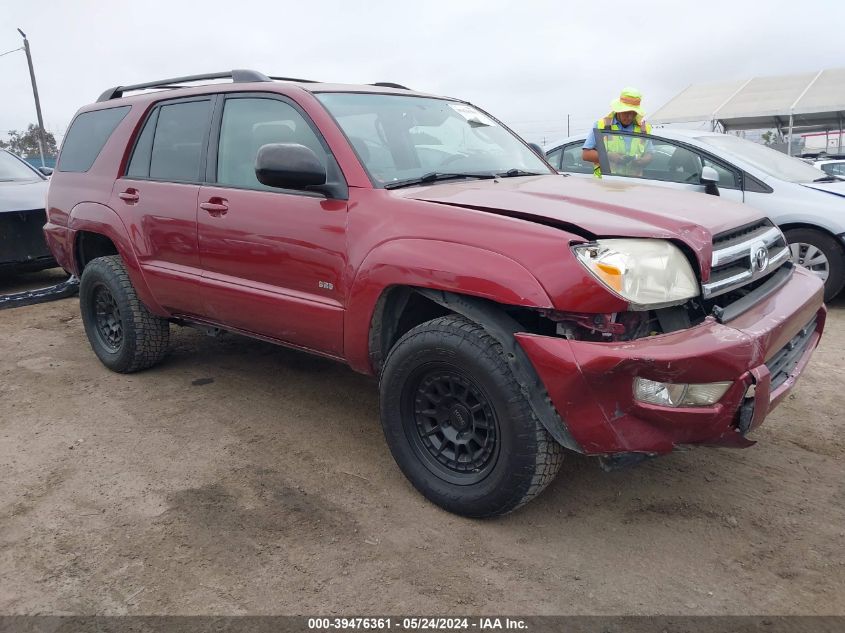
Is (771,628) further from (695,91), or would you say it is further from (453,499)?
(695,91)

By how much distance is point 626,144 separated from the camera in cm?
611

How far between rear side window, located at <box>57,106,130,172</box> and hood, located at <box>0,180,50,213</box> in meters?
2.25

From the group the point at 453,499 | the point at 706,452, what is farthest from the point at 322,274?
the point at 706,452

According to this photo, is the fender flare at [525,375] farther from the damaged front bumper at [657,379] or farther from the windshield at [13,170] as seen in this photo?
the windshield at [13,170]

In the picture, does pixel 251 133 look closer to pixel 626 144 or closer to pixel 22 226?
pixel 626 144

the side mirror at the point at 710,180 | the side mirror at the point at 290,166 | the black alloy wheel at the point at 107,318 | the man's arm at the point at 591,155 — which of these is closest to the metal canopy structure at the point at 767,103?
the man's arm at the point at 591,155

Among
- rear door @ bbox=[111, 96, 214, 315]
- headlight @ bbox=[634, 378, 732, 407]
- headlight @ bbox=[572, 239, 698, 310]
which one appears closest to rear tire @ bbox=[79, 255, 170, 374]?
rear door @ bbox=[111, 96, 214, 315]

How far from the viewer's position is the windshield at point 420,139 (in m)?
3.12

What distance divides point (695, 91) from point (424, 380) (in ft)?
70.9

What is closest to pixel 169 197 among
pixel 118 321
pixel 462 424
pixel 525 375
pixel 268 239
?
pixel 268 239

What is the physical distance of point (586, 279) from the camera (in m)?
2.23

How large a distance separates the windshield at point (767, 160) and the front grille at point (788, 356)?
3.55 metres

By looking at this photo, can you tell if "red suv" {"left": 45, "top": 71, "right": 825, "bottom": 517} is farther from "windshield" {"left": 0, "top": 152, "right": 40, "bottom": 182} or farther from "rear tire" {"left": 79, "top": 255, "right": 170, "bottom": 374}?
"windshield" {"left": 0, "top": 152, "right": 40, "bottom": 182}

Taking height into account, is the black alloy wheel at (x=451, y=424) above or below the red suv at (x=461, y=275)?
below
